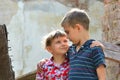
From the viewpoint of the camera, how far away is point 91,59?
7.14 ft

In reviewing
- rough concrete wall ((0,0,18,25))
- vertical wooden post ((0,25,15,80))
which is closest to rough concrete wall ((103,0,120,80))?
vertical wooden post ((0,25,15,80))

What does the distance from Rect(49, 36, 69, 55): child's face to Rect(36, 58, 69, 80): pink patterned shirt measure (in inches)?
2.5

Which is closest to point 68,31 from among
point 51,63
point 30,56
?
point 51,63

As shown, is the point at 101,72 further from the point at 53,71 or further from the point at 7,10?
the point at 7,10

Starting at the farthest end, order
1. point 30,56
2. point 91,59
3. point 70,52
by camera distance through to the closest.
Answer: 1. point 30,56
2. point 70,52
3. point 91,59

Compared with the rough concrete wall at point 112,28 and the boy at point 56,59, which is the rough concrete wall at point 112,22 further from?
the boy at point 56,59

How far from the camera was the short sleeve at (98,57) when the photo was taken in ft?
7.03

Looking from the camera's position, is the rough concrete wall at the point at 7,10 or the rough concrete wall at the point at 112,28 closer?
the rough concrete wall at the point at 112,28

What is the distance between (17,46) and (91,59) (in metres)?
7.14

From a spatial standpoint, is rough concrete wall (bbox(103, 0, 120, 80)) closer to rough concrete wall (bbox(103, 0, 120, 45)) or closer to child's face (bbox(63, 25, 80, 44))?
rough concrete wall (bbox(103, 0, 120, 45))

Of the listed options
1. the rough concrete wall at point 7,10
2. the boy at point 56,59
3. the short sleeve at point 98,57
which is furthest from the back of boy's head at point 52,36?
the rough concrete wall at point 7,10

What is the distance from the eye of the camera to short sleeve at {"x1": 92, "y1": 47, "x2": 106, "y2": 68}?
7.03 feet

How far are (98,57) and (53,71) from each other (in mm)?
334

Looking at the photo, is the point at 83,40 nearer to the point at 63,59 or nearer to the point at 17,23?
the point at 63,59
